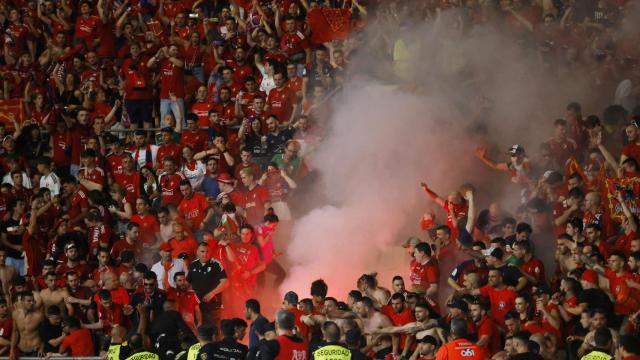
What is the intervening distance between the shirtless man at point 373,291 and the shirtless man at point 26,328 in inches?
135

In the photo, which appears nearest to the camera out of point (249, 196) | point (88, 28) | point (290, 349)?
point (290, 349)

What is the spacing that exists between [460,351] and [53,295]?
17.1 ft

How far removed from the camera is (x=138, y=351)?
987 centimetres

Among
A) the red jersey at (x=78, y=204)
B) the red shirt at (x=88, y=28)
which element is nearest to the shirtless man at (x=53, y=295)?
the red jersey at (x=78, y=204)

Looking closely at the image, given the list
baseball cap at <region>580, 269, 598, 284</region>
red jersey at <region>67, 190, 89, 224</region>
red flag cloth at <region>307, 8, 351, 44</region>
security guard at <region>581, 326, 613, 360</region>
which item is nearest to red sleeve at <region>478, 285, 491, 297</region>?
baseball cap at <region>580, 269, 598, 284</region>

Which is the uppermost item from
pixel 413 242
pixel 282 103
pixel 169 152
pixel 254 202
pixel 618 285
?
pixel 282 103

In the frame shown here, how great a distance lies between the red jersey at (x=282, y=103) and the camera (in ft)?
48.4

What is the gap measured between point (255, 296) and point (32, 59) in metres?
6.56

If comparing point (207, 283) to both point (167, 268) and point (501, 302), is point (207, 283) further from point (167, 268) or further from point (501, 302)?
point (501, 302)

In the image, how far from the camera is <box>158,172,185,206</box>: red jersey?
1360cm

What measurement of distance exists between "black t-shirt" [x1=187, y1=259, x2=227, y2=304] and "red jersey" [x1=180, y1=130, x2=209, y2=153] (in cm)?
285

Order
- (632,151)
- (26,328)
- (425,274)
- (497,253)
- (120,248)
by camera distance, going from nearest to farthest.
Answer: (497,253) → (425,274) → (26,328) → (632,151) → (120,248)

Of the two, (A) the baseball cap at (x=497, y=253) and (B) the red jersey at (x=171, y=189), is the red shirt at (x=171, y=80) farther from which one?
(A) the baseball cap at (x=497, y=253)

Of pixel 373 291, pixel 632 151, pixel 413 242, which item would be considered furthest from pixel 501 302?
pixel 632 151
